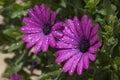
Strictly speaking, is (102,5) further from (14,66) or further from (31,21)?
(14,66)

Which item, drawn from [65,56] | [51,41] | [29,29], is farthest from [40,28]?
[65,56]

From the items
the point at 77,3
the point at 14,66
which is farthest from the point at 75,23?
the point at 14,66

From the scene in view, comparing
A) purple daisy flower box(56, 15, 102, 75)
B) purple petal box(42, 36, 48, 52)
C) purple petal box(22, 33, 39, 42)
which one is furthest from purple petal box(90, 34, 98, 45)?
purple petal box(22, 33, 39, 42)

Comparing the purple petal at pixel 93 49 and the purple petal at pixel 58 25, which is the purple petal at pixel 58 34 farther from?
the purple petal at pixel 93 49

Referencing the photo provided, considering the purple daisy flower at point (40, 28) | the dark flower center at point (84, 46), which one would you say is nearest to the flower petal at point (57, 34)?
the purple daisy flower at point (40, 28)

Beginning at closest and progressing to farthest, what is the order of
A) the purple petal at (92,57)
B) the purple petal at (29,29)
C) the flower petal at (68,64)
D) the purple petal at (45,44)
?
1. the purple petal at (92,57)
2. the flower petal at (68,64)
3. the purple petal at (45,44)
4. the purple petal at (29,29)

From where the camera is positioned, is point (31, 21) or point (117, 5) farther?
point (117, 5)

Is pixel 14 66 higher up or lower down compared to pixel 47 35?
lower down

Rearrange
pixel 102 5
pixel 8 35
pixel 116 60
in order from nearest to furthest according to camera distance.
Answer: pixel 116 60
pixel 102 5
pixel 8 35
